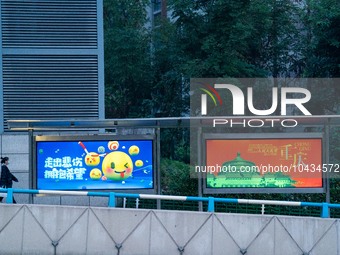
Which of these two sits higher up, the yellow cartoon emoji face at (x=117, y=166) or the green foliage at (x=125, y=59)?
the green foliage at (x=125, y=59)

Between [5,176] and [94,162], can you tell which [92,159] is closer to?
[94,162]

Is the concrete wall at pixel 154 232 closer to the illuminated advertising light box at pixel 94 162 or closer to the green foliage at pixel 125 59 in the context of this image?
the illuminated advertising light box at pixel 94 162

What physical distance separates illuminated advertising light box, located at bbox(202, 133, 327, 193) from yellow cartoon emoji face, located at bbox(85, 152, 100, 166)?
2543mm

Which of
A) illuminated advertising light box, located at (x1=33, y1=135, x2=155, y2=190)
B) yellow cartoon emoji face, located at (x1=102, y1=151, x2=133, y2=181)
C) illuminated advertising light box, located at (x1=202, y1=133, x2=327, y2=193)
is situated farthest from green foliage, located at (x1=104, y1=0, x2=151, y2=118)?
illuminated advertising light box, located at (x1=202, y1=133, x2=327, y2=193)

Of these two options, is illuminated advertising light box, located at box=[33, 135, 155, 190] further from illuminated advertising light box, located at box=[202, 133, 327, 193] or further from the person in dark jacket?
illuminated advertising light box, located at box=[202, 133, 327, 193]

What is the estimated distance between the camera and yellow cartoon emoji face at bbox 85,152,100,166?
63.0ft

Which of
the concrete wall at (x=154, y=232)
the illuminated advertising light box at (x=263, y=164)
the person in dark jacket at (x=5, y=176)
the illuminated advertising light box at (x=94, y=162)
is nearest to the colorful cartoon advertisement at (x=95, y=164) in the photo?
the illuminated advertising light box at (x=94, y=162)

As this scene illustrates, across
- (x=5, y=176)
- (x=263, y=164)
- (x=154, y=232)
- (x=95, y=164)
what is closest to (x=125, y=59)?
(x=5, y=176)

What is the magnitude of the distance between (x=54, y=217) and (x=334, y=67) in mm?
18987

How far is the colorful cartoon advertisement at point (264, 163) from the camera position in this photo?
1911 centimetres

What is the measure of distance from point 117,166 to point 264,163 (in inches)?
142

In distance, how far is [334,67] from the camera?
1187 inches

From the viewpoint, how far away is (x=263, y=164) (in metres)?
19.3

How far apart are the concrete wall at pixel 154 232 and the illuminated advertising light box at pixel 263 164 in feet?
16.8
